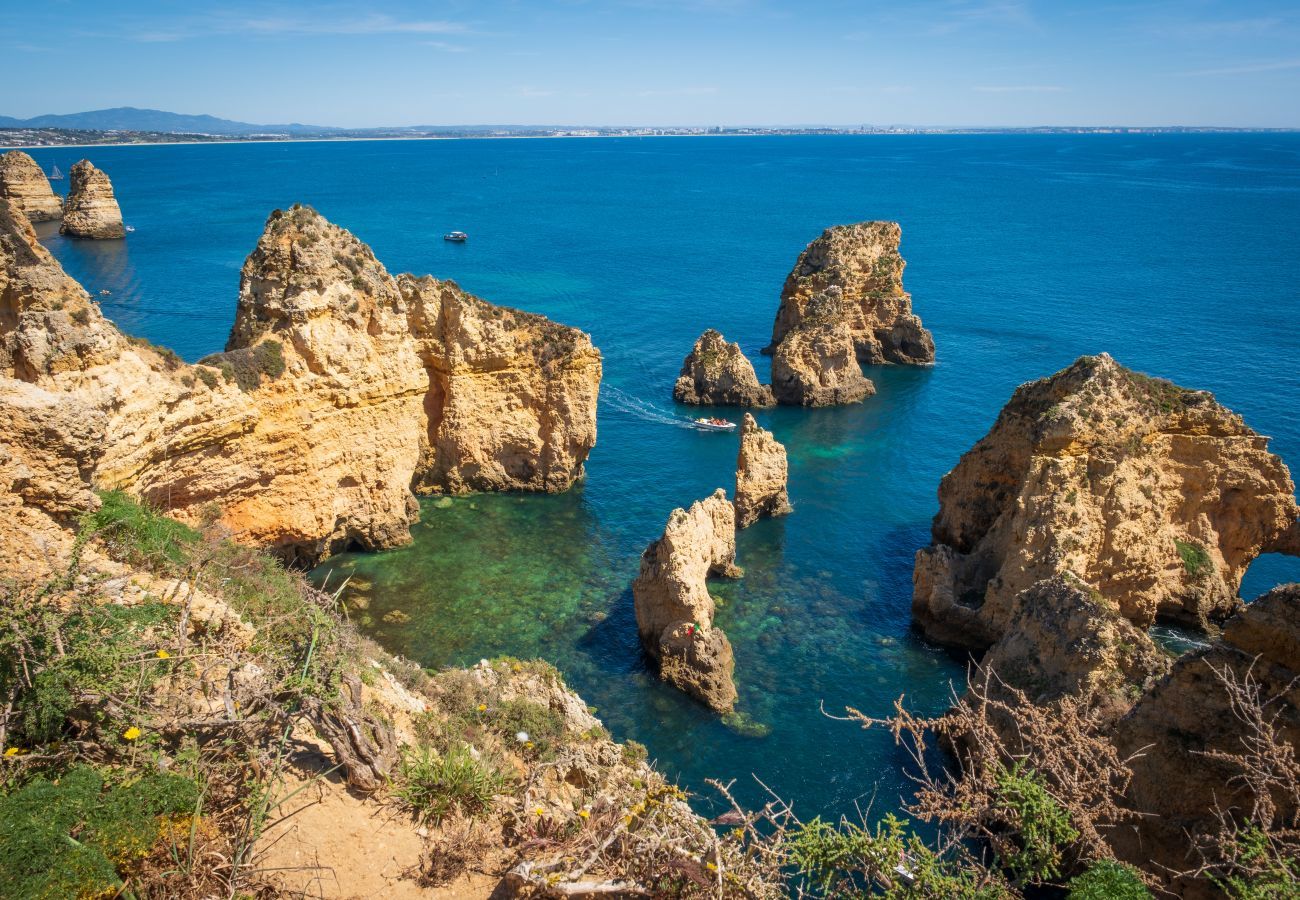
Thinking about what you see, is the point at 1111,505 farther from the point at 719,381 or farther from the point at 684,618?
the point at 719,381

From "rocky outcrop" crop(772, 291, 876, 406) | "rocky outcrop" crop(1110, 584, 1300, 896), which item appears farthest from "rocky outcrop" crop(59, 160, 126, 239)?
"rocky outcrop" crop(1110, 584, 1300, 896)

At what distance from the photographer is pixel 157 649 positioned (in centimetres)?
1120

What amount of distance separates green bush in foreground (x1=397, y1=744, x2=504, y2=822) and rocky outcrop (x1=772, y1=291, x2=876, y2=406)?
42.6m

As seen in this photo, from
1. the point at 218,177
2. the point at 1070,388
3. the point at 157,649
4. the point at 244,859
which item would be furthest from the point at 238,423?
the point at 218,177

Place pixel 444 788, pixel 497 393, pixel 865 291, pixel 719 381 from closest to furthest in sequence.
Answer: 1. pixel 444 788
2. pixel 497 393
3. pixel 719 381
4. pixel 865 291

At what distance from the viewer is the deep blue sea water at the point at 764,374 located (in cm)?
2481

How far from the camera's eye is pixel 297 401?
82.9 ft

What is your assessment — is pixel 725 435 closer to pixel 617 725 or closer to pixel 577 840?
pixel 617 725

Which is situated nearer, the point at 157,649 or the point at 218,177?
the point at 157,649

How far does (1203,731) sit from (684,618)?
13.5 m

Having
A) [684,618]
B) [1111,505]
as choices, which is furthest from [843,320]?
[684,618]

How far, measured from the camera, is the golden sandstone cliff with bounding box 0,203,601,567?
1788 centimetres

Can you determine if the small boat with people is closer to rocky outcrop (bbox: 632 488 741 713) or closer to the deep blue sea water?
the deep blue sea water

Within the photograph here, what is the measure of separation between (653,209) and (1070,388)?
12604 centimetres
